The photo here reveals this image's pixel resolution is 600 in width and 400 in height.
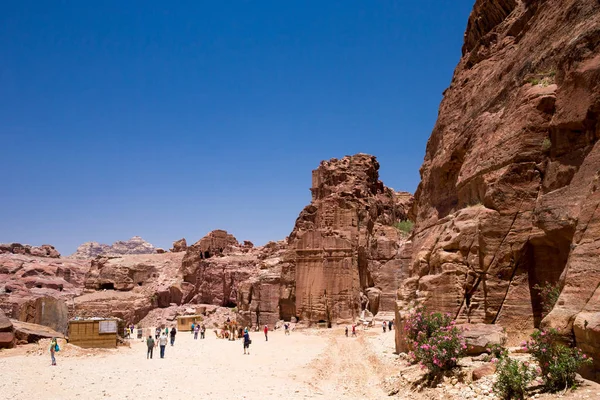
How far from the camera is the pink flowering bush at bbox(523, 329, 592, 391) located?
28.5 ft

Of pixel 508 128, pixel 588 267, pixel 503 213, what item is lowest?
pixel 588 267

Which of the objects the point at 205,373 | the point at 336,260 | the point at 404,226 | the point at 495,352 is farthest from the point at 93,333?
the point at 404,226

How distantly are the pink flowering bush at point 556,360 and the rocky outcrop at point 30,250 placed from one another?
96276 mm

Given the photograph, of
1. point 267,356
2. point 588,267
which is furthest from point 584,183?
point 267,356

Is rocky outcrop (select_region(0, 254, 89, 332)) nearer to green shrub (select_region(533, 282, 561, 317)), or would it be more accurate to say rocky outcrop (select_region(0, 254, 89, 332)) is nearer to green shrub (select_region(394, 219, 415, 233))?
green shrub (select_region(394, 219, 415, 233))

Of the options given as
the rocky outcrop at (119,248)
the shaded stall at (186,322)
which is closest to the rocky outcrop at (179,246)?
the shaded stall at (186,322)

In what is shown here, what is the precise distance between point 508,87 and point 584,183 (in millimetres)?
6279

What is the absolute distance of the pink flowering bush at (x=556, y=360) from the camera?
8672 millimetres

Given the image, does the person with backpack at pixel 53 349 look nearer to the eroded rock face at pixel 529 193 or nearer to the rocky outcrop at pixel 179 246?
the eroded rock face at pixel 529 193

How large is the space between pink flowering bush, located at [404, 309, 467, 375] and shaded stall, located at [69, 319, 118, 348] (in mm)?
20274

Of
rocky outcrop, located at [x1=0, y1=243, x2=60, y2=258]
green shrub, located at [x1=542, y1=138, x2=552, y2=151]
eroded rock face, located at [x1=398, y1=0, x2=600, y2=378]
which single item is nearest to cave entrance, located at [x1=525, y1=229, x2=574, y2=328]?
eroded rock face, located at [x1=398, y1=0, x2=600, y2=378]

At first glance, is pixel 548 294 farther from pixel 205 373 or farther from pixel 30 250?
pixel 30 250

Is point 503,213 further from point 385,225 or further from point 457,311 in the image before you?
point 385,225

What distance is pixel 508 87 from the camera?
53.7 feet
